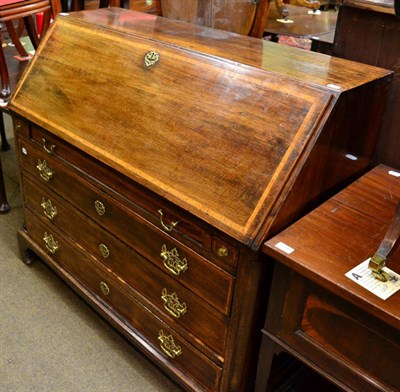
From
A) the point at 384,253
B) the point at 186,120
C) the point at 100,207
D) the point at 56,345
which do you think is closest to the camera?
the point at 384,253

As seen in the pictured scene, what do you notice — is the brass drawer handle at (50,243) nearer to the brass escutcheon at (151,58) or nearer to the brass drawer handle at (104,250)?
the brass drawer handle at (104,250)

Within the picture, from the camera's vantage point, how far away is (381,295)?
2.87 feet

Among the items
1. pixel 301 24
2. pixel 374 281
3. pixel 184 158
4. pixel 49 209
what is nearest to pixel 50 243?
pixel 49 209

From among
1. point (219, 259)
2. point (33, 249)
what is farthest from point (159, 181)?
point (33, 249)

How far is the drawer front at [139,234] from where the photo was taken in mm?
1193

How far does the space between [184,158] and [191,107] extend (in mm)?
141

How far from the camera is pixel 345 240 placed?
40.4 inches

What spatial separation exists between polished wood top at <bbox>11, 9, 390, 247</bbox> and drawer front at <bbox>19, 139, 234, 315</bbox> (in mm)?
141

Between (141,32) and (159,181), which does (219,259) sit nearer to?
(159,181)

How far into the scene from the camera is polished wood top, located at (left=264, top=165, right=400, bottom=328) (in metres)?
0.88

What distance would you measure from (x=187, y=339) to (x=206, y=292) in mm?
221

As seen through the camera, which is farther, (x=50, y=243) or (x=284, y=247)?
(x=50, y=243)

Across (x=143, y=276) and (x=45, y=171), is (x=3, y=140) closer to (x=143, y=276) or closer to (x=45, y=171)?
(x=45, y=171)

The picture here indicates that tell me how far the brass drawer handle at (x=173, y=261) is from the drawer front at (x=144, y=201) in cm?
6
